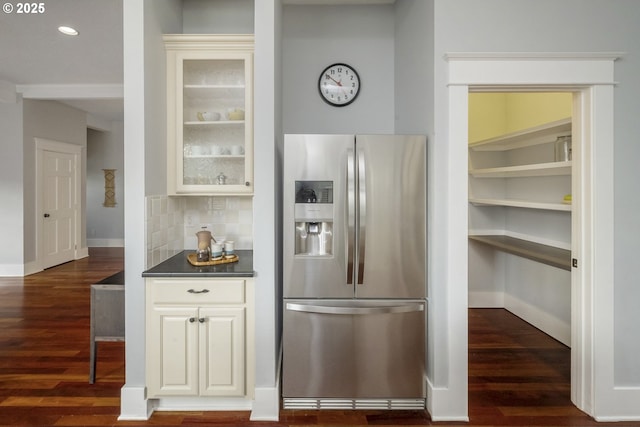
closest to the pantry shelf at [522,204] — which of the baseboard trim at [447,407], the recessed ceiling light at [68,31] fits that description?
the baseboard trim at [447,407]

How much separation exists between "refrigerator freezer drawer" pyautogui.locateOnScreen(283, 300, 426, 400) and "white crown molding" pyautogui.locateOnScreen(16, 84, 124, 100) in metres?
5.21

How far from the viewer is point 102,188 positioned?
8.84 metres

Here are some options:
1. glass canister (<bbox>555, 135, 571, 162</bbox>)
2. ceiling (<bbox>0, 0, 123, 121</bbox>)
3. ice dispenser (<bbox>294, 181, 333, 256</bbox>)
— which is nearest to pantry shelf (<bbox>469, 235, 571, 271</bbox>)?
glass canister (<bbox>555, 135, 571, 162</bbox>)

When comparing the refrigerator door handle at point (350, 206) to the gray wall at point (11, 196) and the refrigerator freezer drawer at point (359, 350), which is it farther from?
the gray wall at point (11, 196)

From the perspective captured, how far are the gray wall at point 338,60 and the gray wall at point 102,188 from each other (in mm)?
7268

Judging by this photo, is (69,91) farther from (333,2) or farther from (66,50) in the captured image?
(333,2)

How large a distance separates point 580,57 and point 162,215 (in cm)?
286

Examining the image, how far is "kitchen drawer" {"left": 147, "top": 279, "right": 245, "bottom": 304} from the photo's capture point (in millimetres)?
2248

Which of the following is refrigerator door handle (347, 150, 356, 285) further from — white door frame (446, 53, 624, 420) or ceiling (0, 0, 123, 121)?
ceiling (0, 0, 123, 121)

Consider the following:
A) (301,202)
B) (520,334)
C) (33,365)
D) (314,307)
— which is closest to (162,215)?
(301,202)

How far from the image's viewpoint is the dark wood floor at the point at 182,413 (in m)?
2.24

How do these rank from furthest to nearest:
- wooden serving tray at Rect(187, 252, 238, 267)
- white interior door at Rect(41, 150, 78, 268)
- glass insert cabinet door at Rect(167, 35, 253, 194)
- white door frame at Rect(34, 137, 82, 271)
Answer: white interior door at Rect(41, 150, 78, 268), white door frame at Rect(34, 137, 82, 271), glass insert cabinet door at Rect(167, 35, 253, 194), wooden serving tray at Rect(187, 252, 238, 267)

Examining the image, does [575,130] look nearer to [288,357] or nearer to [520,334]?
[520,334]

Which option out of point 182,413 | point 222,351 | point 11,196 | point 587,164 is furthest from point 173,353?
point 11,196
